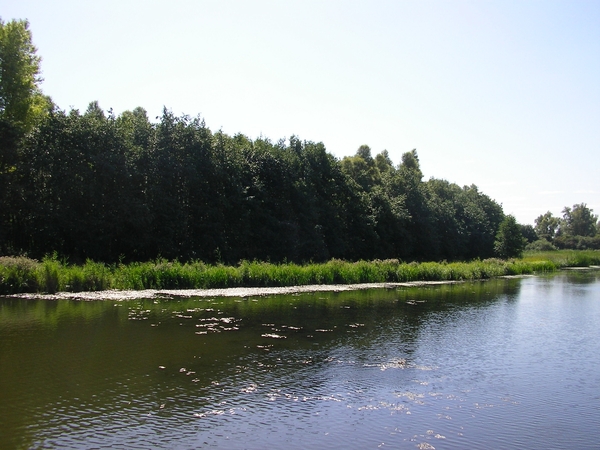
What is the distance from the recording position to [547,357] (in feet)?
52.6

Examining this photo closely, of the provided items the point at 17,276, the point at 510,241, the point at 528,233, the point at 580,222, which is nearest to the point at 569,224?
the point at 580,222

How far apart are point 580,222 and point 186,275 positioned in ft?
491

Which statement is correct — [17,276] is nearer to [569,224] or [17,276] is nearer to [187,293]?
[187,293]

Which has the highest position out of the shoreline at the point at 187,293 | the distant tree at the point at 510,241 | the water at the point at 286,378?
the distant tree at the point at 510,241

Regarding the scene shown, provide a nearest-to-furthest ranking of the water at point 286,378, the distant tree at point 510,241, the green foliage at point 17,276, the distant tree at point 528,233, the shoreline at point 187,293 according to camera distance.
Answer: the water at point 286,378
the shoreline at point 187,293
the green foliage at point 17,276
the distant tree at point 510,241
the distant tree at point 528,233

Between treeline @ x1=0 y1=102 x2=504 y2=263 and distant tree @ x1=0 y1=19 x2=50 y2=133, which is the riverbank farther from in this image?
distant tree @ x1=0 y1=19 x2=50 y2=133

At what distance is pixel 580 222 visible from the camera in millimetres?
149875

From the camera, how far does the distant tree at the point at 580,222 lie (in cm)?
14912

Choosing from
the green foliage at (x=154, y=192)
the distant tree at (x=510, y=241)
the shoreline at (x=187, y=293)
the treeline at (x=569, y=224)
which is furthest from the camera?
the treeline at (x=569, y=224)

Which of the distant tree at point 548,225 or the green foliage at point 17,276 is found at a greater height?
the distant tree at point 548,225

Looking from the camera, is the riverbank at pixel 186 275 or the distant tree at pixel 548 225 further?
the distant tree at pixel 548 225

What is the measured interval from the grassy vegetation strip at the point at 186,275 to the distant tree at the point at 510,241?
3222 centimetres

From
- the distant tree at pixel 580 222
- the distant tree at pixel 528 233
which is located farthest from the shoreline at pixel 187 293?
the distant tree at pixel 580 222

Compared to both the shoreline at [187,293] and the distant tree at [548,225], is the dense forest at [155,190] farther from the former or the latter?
the distant tree at [548,225]
